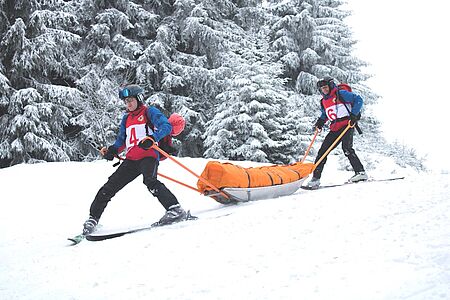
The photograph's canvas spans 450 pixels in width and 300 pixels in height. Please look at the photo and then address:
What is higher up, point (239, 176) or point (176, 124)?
point (176, 124)

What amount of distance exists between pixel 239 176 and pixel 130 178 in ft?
4.84

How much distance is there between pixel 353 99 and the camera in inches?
282

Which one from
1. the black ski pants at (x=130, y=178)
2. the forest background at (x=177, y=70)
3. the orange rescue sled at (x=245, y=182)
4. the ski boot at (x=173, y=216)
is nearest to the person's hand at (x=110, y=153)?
the black ski pants at (x=130, y=178)

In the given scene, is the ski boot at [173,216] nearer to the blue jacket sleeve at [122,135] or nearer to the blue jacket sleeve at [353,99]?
the blue jacket sleeve at [122,135]

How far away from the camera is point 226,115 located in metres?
14.4

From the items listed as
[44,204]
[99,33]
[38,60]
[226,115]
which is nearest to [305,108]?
[226,115]

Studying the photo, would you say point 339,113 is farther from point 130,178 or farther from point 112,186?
point 112,186

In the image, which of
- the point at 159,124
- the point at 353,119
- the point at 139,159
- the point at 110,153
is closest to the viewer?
the point at 159,124

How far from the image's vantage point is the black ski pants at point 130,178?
5.25 meters

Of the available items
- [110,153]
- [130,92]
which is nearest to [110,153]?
[110,153]

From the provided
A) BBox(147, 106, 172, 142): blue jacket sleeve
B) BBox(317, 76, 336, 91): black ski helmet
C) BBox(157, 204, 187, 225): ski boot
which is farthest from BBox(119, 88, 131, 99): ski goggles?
BBox(317, 76, 336, 91): black ski helmet

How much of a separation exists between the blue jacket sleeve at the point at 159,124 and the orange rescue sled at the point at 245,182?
106cm

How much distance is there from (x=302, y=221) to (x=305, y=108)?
15.7m

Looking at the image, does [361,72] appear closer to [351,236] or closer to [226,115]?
[226,115]
